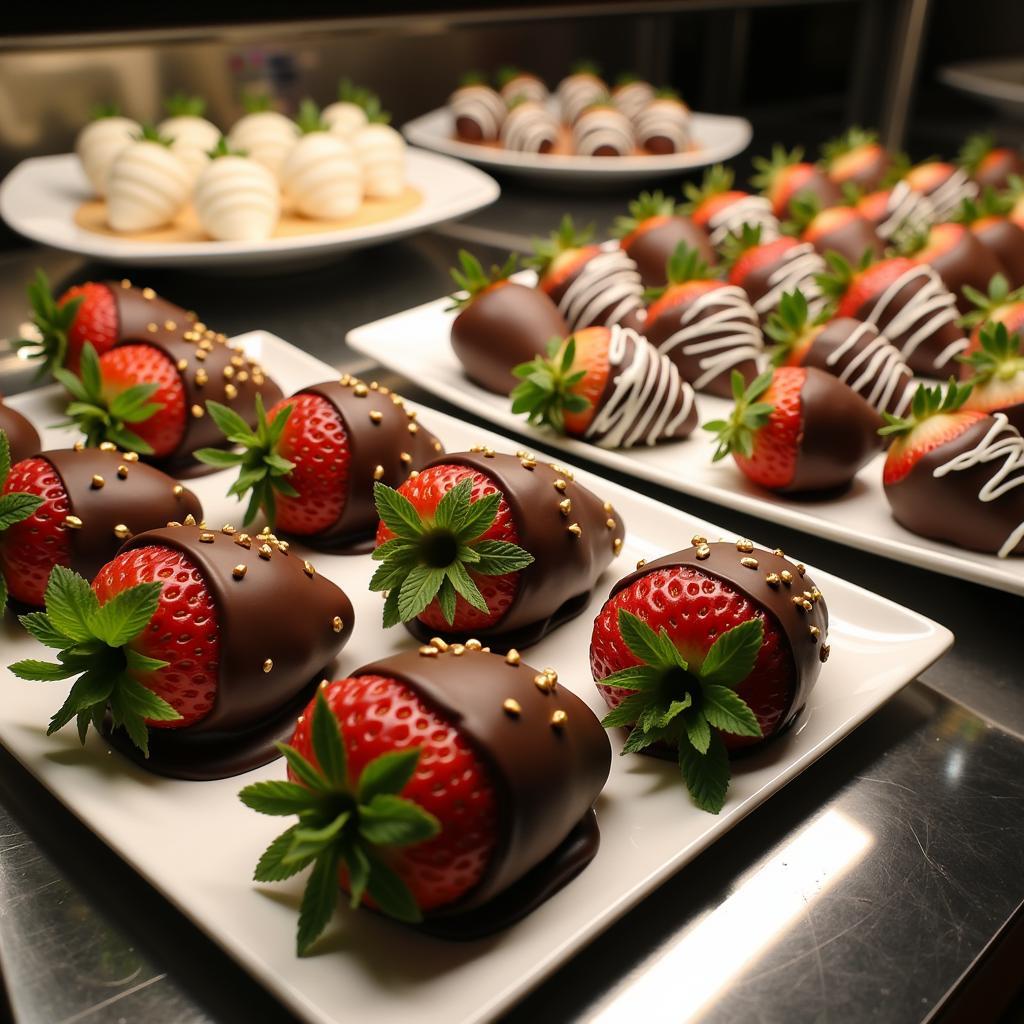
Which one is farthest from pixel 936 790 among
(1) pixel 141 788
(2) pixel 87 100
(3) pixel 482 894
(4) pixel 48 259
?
(2) pixel 87 100

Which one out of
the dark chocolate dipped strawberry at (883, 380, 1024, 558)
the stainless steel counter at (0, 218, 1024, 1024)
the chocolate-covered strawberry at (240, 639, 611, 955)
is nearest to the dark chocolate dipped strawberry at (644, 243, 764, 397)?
the dark chocolate dipped strawberry at (883, 380, 1024, 558)

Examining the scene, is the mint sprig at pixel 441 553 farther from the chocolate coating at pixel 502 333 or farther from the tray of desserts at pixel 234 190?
the tray of desserts at pixel 234 190

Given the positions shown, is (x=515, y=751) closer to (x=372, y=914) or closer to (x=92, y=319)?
(x=372, y=914)

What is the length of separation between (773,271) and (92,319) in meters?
1.04

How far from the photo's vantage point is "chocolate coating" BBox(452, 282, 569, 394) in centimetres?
151

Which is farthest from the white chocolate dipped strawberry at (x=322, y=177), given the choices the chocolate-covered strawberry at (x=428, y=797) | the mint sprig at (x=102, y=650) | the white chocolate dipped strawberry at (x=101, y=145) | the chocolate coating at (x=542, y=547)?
the chocolate-covered strawberry at (x=428, y=797)

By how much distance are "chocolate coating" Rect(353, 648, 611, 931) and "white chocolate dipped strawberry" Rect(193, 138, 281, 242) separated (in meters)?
1.24

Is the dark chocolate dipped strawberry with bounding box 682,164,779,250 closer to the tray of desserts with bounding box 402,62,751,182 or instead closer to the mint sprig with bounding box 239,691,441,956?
the tray of desserts with bounding box 402,62,751,182

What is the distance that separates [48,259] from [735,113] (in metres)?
→ 2.06

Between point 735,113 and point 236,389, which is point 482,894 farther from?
point 735,113

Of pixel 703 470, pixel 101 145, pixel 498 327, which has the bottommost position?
pixel 703 470

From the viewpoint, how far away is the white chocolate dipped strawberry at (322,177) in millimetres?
1945

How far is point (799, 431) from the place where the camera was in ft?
4.17

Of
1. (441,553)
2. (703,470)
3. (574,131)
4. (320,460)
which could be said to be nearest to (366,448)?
(320,460)
